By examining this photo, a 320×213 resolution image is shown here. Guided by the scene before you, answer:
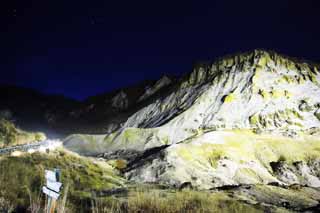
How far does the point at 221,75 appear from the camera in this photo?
62.8 m

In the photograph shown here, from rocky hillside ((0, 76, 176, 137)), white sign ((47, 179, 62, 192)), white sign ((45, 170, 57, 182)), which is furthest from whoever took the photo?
rocky hillside ((0, 76, 176, 137))

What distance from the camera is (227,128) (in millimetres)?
49719

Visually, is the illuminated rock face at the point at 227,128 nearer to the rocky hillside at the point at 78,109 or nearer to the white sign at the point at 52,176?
the rocky hillside at the point at 78,109

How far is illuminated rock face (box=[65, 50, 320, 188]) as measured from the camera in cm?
3584

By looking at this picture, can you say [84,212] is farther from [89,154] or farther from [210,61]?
[210,61]

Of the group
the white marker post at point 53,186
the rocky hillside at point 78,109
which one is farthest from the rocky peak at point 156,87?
the white marker post at point 53,186

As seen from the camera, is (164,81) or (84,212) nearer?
(84,212)

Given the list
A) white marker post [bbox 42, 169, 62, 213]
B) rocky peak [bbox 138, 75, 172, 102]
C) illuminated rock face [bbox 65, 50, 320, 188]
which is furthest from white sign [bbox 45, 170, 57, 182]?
rocky peak [bbox 138, 75, 172, 102]

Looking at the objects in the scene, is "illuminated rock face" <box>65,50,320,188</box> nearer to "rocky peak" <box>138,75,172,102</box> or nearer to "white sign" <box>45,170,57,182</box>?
"rocky peak" <box>138,75,172,102</box>

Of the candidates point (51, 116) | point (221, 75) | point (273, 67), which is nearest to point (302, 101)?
point (273, 67)

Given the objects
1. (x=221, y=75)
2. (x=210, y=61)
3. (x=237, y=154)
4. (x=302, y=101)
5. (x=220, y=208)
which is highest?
(x=210, y=61)

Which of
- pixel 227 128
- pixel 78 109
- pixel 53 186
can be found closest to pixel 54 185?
pixel 53 186

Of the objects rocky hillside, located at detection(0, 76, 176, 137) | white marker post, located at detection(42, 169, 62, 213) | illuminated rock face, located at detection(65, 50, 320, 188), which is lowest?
white marker post, located at detection(42, 169, 62, 213)

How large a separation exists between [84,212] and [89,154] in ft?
132
